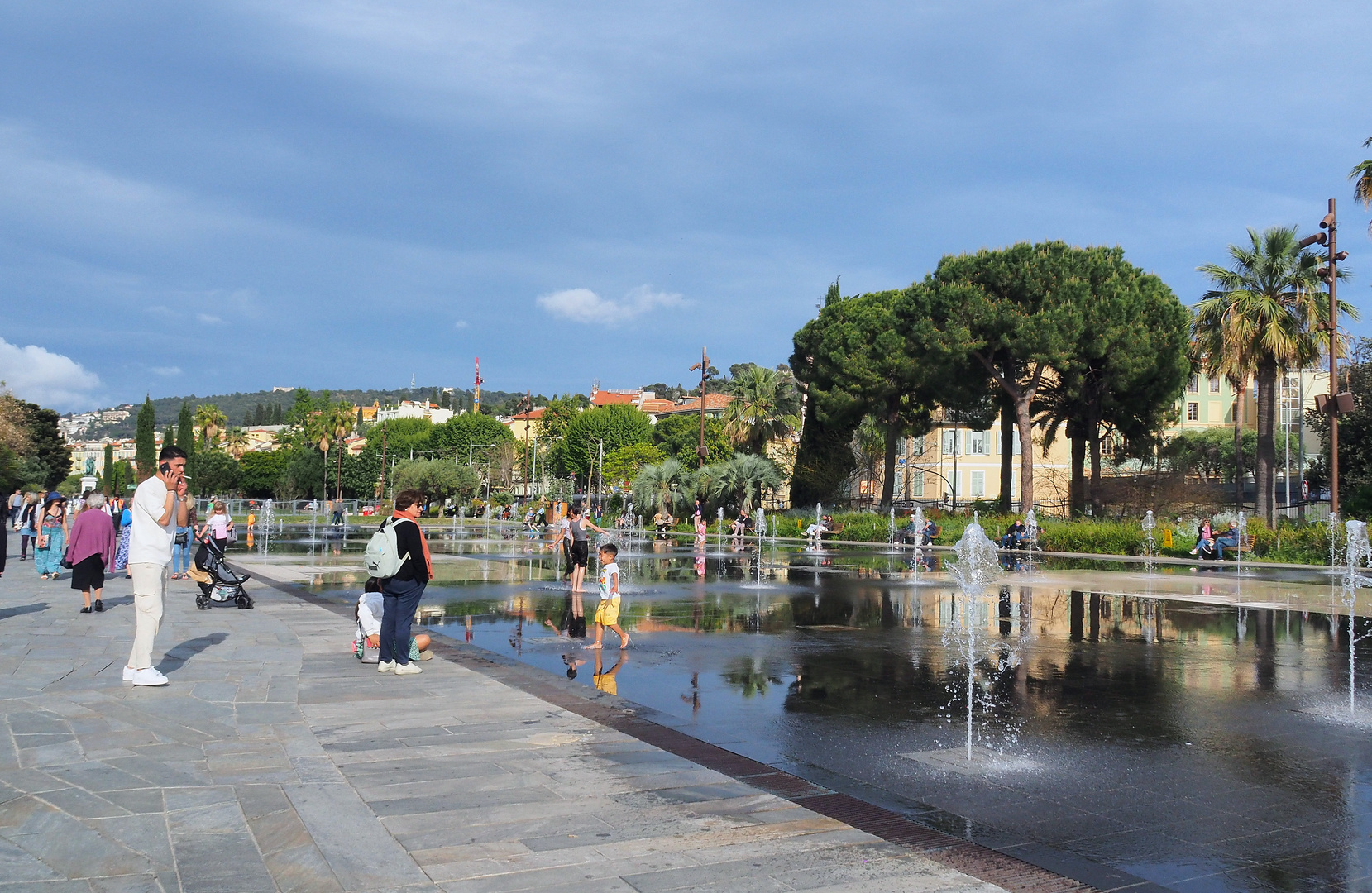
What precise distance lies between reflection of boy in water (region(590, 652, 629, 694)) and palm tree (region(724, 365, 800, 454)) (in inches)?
1875

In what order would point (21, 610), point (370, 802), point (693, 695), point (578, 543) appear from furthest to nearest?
1. point (578, 543)
2. point (21, 610)
3. point (693, 695)
4. point (370, 802)

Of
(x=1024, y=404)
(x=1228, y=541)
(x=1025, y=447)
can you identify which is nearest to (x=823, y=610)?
(x=1228, y=541)

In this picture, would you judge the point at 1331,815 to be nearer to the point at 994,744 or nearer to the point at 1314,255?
the point at 994,744

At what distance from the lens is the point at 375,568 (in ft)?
29.3

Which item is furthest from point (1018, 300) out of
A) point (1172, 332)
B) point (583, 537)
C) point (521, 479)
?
point (521, 479)

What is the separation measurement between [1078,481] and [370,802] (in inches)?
1718

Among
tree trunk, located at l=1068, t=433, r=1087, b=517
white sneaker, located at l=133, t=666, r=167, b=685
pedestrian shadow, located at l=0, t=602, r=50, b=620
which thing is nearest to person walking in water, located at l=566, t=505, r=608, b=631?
pedestrian shadow, located at l=0, t=602, r=50, b=620

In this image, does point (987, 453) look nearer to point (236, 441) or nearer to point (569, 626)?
point (569, 626)

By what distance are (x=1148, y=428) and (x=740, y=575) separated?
91.5ft

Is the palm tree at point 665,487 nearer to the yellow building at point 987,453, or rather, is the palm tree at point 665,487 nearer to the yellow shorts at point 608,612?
the yellow building at point 987,453

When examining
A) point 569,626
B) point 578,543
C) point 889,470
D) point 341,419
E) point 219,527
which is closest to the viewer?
point 569,626

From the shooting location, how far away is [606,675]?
9.70 metres

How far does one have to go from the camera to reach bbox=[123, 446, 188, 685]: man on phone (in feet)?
26.0

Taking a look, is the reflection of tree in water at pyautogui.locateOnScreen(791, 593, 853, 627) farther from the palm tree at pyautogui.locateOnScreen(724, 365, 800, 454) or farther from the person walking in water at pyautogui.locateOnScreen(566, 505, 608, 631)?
the palm tree at pyautogui.locateOnScreen(724, 365, 800, 454)
